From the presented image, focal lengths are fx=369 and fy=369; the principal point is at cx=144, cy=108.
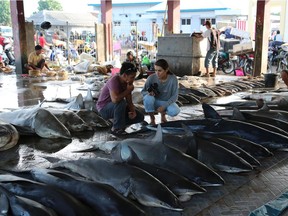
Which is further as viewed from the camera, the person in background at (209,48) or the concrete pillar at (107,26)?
the concrete pillar at (107,26)

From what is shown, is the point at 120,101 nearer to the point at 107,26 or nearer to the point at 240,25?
the point at 107,26

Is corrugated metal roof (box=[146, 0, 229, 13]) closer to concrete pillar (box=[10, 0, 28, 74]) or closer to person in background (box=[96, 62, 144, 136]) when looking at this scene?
concrete pillar (box=[10, 0, 28, 74])

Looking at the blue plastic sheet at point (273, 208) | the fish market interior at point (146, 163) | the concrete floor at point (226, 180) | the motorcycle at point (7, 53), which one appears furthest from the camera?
the motorcycle at point (7, 53)

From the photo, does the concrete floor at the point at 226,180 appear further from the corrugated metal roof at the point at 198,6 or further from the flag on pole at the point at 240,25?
the corrugated metal roof at the point at 198,6

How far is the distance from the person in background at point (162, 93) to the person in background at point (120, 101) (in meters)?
0.39

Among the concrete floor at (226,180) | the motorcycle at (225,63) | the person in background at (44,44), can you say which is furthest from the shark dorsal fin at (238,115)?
the person in background at (44,44)

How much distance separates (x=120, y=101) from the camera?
5883 mm

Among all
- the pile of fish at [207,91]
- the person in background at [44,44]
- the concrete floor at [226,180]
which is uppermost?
the person in background at [44,44]

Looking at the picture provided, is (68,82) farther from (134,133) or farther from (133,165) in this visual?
(133,165)

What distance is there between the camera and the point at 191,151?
407cm

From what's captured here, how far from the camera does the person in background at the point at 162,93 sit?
6422 millimetres

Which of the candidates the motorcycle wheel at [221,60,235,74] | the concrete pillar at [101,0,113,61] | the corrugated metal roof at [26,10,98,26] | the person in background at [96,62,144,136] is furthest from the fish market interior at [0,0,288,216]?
the corrugated metal roof at [26,10,98,26]

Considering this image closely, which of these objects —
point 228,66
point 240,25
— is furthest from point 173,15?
point 240,25

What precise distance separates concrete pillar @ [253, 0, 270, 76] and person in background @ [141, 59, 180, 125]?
9576 millimetres
